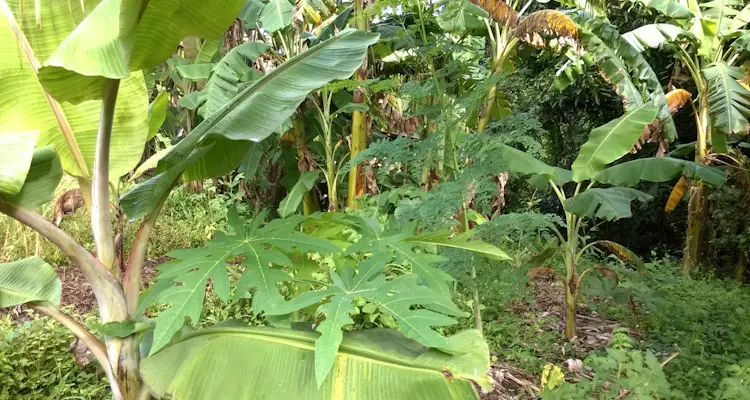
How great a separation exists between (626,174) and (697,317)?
102 cm

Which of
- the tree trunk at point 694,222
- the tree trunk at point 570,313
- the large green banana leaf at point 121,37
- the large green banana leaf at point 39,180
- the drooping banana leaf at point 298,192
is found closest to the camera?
the large green banana leaf at point 121,37

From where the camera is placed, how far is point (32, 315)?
2.67m

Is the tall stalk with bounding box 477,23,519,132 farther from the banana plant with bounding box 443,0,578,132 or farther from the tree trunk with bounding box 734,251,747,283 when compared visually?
the tree trunk with bounding box 734,251,747,283

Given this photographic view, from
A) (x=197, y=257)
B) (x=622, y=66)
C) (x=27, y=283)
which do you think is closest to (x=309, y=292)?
(x=197, y=257)

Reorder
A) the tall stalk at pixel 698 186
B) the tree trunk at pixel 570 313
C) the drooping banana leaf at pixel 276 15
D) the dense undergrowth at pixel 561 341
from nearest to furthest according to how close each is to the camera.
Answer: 1. the dense undergrowth at pixel 561 341
2. the tree trunk at pixel 570 313
3. the drooping banana leaf at pixel 276 15
4. the tall stalk at pixel 698 186

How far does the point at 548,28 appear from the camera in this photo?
338 centimetres

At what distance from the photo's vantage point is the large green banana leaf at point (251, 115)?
1.39 m

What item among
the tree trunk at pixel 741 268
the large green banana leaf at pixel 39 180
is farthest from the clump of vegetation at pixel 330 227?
the tree trunk at pixel 741 268

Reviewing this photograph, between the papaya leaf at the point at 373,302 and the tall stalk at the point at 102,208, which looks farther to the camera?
the tall stalk at the point at 102,208

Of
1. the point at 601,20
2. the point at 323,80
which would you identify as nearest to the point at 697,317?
the point at 601,20

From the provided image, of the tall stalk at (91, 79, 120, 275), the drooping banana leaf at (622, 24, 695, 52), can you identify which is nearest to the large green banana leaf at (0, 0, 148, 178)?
the tall stalk at (91, 79, 120, 275)

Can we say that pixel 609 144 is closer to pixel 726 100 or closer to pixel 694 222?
pixel 726 100

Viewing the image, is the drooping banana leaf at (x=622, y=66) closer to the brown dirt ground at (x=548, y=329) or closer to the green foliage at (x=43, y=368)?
the brown dirt ground at (x=548, y=329)

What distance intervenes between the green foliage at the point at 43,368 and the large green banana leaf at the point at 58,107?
104cm
